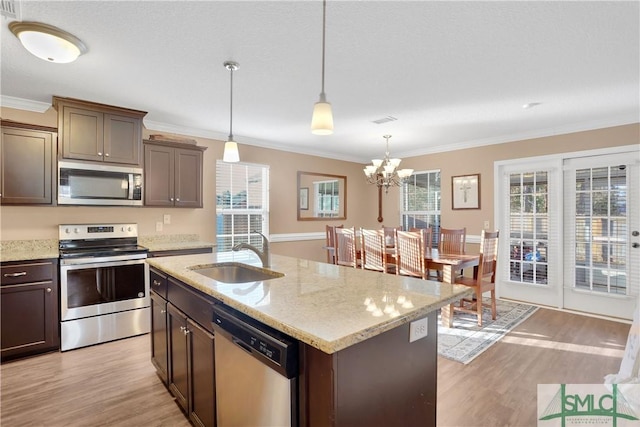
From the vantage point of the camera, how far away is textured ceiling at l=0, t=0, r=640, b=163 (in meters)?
1.86

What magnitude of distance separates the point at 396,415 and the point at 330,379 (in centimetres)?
43

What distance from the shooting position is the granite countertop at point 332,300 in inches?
42.2

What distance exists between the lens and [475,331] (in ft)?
11.3

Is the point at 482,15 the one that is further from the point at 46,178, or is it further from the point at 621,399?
the point at 46,178

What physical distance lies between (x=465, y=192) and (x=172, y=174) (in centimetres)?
425

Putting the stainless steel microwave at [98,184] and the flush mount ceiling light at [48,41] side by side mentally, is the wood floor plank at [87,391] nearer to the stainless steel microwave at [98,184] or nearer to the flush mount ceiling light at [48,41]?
the stainless steel microwave at [98,184]

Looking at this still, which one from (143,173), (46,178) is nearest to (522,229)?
(143,173)

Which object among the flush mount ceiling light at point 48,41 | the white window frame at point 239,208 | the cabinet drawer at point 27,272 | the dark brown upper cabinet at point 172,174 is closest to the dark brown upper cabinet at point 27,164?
the cabinet drawer at point 27,272

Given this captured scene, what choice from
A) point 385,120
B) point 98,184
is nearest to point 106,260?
point 98,184

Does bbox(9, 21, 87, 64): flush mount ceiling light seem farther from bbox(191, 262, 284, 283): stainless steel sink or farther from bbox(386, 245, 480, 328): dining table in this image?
bbox(386, 245, 480, 328): dining table

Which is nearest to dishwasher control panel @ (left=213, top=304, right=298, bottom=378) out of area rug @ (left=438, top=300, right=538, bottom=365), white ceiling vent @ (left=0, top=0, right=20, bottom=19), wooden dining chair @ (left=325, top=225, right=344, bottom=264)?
white ceiling vent @ (left=0, top=0, right=20, bottom=19)

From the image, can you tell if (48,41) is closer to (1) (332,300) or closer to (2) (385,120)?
(1) (332,300)

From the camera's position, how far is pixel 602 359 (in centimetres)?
279

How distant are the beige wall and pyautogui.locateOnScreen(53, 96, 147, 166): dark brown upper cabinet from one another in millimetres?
479
